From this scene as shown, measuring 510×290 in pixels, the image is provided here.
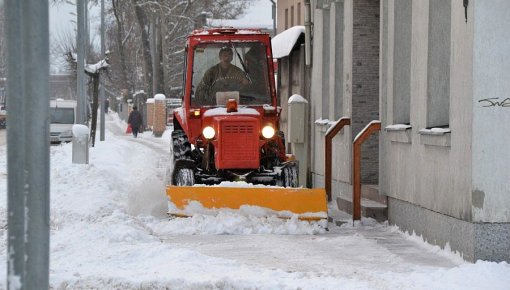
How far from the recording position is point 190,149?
15.9 meters

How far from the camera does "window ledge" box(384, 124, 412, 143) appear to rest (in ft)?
42.8

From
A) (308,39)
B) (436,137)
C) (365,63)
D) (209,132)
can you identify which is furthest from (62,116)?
(436,137)

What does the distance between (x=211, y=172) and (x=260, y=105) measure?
118 cm

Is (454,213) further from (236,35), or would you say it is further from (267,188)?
(236,35)

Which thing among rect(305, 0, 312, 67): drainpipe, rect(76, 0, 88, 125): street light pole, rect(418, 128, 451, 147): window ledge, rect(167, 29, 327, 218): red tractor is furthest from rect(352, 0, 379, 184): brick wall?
rect(76, 0, 88, 125): street light pole

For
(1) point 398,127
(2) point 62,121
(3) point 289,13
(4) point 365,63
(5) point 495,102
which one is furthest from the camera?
(2) point 62,121

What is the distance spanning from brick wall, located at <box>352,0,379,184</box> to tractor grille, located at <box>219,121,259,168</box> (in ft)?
8.14

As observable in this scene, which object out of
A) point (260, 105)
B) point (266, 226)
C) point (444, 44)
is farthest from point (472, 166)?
point (260, 105)

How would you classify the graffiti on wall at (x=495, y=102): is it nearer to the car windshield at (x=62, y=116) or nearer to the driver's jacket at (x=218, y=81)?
the driver's jacket at (x=218, y=81)

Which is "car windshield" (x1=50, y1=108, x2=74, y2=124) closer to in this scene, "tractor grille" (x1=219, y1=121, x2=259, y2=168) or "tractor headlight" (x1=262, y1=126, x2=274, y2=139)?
"tractor headlight" (x1=262, y1=126, x2=274, y2=139)

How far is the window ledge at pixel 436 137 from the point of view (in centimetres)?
1110

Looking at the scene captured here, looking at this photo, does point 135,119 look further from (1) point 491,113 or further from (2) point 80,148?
(1) point 491,113

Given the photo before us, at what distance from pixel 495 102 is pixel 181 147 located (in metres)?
6.72

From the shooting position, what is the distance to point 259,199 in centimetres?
1349
